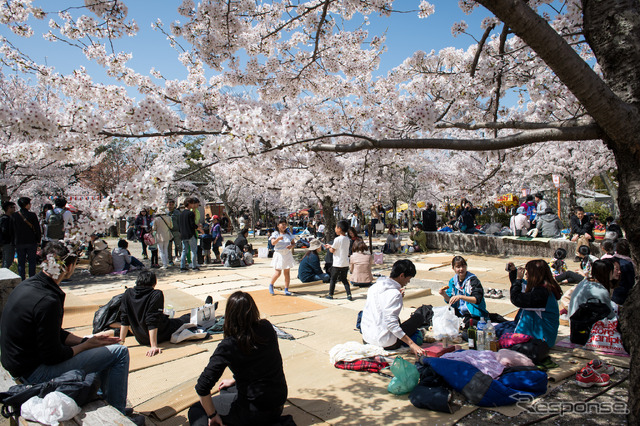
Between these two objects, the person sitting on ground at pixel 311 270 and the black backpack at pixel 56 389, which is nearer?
the black backpack at pixel 56 389

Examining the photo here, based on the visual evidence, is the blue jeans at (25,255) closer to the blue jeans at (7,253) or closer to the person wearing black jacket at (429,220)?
the blue jeans at (7,253)

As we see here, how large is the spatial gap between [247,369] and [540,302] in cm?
321

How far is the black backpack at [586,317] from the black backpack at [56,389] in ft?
15.9

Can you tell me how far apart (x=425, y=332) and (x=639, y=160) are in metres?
3.19

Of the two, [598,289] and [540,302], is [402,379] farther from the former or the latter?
[598,289]

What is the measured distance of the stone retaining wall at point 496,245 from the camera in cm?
1134

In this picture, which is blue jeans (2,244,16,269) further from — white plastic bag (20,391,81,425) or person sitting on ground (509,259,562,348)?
person sitting on ground (509,259,562,348)

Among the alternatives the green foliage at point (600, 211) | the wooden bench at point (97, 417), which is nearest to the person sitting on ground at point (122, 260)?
the wooden bench at point (97, 417)

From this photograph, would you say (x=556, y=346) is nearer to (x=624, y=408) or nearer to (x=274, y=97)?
(x=624, y=408)

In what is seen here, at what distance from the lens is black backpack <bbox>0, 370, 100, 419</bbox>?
8.31 ft

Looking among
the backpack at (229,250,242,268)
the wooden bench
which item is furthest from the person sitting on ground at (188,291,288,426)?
the backpack at (229,250,242,268)

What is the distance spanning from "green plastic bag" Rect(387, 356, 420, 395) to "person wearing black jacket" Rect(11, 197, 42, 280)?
309 inches

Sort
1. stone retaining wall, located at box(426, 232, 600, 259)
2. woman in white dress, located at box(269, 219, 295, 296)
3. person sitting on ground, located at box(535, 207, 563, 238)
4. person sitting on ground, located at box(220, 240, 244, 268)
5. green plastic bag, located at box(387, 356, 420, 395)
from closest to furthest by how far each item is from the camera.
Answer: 1. green plastic bag, located at box(387, 356, 420, 395)
2. woman in white dress, located at box(269, 219, 295, 296)
3. person sitting on ground, located at box(220, 240, 244, 268)
4. stone retaining wall, located at box(426, 232, 600, 259)
5. person sitting on ground, located at box(535, 207, 563, 238)

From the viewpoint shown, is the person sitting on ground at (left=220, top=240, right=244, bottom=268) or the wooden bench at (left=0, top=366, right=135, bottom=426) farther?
the person sitting on ground at (left=220, top=240, right=244, bottom=268)
